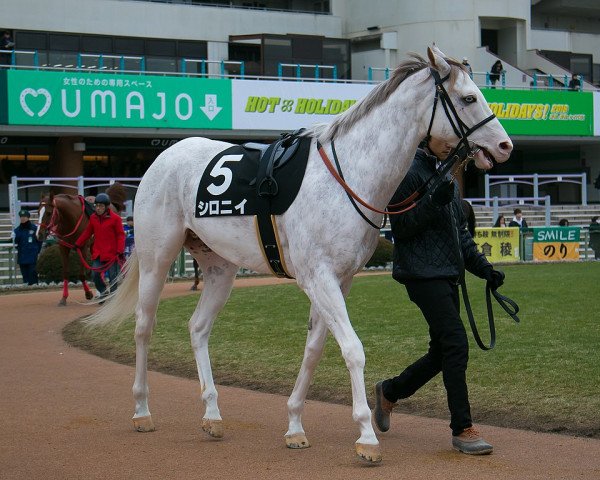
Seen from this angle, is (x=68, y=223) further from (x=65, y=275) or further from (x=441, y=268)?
(x=441, y=268)

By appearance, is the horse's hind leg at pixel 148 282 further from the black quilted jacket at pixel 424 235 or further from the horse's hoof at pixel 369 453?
the horse's hoof at pixel 369 453

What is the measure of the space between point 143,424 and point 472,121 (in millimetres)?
2758

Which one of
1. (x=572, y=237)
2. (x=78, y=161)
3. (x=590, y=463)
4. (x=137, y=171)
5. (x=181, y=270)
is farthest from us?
(x=137, y=171)

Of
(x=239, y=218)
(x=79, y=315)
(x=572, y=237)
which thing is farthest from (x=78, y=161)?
(x=239, y=218)

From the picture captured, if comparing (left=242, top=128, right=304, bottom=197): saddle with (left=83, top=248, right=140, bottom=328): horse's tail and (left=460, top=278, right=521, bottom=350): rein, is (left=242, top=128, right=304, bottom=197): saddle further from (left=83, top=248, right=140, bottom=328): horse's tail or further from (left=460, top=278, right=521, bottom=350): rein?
(left=83, top=248, right=140, bottom=328): horse's tail

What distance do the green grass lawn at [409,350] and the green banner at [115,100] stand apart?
12532 millimetres

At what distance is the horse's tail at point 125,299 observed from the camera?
6.71m

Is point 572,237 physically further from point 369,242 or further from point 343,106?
point 369,242

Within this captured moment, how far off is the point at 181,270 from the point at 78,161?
1032cm

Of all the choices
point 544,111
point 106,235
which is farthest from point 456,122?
point 544,111

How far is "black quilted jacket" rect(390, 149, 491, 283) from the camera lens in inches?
206

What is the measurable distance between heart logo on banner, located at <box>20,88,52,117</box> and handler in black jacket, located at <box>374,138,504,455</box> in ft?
71.6

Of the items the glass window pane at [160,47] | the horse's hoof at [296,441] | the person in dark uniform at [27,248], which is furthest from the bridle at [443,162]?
the glass window pane at [160,47]

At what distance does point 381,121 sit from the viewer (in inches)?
207
